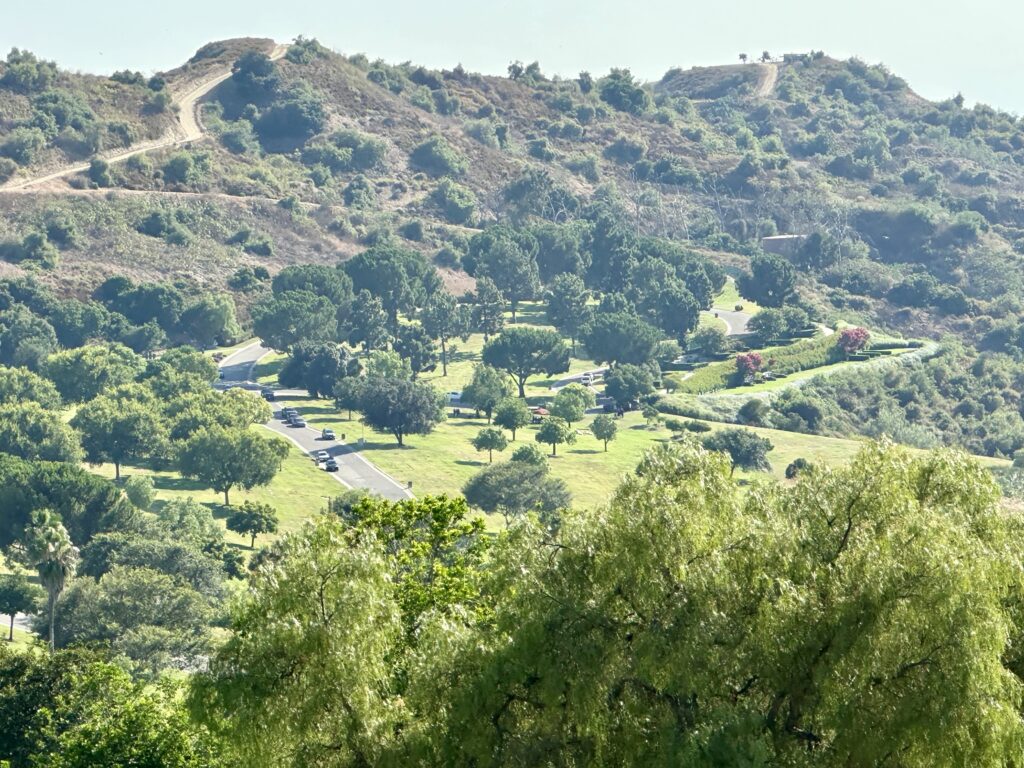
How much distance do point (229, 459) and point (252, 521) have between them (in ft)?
54.4

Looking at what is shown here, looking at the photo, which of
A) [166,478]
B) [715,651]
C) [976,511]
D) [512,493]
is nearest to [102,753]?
[715,651]

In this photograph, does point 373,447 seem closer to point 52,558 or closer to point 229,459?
point 229,459

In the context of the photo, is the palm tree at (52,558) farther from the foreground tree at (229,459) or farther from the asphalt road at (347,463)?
the asphalt road at (347,463)

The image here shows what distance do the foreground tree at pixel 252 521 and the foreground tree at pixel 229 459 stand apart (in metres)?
12.8

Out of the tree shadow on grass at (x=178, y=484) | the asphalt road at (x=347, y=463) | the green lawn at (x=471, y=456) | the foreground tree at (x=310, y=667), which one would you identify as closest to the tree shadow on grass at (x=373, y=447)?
the green lawn at (x=471, y=456)

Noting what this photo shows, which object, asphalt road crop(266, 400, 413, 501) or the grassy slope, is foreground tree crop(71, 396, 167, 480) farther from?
the grassy slope

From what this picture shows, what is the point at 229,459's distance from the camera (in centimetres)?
15988

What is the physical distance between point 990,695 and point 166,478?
132040mm

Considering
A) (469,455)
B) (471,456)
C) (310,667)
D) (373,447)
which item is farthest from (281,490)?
(310,667)

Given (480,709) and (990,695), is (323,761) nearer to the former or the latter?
(480,709)

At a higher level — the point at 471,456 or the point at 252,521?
the point at 252,521

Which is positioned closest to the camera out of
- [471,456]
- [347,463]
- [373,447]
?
[347,463]

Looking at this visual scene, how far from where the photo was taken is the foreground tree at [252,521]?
144350mm

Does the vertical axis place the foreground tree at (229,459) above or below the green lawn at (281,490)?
above
